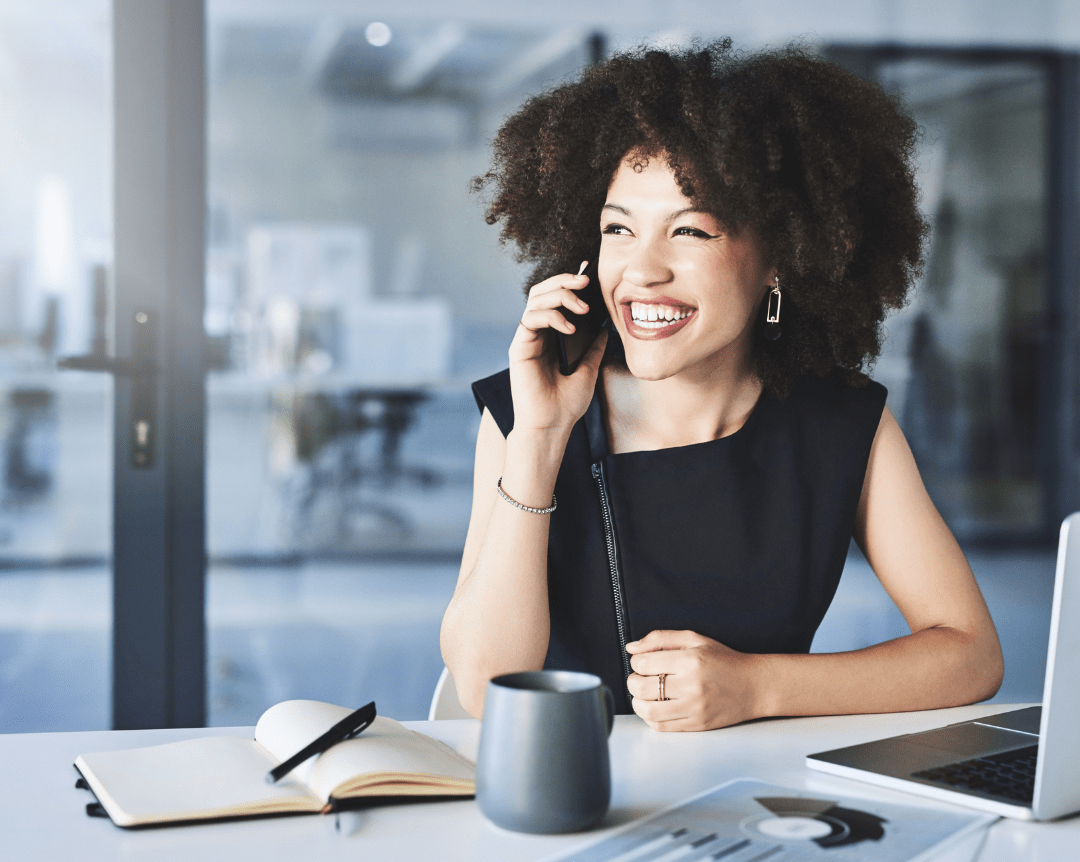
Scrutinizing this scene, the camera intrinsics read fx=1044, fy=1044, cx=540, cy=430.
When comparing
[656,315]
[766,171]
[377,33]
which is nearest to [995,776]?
[656,315]

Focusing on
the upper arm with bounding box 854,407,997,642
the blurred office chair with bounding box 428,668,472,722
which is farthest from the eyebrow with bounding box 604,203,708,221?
the blurred office chair with bounding box 428,668,472,722

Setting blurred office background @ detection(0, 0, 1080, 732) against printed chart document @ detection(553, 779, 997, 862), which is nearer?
printed chart document @ detection(553, 779, 997, 862)

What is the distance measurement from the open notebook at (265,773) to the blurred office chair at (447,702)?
1.33 ft

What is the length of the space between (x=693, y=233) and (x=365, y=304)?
64.8 inches

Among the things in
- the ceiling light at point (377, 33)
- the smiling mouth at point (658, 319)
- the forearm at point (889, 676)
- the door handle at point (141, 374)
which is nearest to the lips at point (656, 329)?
the smiling mouth at point (658, 319)

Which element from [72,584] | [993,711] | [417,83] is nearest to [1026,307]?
[417,83]

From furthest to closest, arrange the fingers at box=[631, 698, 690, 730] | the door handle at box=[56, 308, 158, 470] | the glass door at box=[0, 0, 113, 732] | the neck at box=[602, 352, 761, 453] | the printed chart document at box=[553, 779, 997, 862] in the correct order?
the glass door at box=[0, 0, 113, 732] → the door handle at box=[56, 308, 158, 470] → the neck at box=[602, 352, 761, 453] → the fingers at box=[631, 698, 690, 730] → the printed chart document at box=[553, 779, 997, 862]

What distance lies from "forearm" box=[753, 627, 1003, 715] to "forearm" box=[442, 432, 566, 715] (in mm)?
307

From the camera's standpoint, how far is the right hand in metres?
1.37

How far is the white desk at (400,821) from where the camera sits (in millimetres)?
765

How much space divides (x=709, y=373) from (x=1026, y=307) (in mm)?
2415

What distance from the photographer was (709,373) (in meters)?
1.57

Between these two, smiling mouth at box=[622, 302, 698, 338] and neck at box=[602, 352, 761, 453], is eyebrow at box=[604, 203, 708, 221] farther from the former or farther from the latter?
neck at box=[602, 352, 761, 453]

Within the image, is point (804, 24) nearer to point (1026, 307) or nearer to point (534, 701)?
point (1026, 307)
